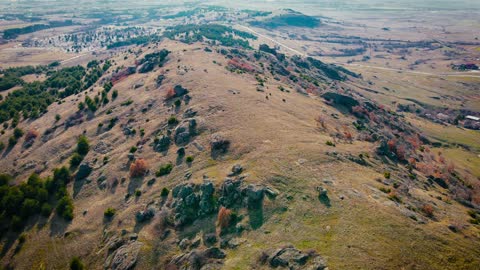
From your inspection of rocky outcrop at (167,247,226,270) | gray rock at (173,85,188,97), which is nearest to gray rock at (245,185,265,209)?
rocky outcrop at (167,247,226,270)

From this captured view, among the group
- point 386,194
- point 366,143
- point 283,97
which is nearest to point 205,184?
point 386,194

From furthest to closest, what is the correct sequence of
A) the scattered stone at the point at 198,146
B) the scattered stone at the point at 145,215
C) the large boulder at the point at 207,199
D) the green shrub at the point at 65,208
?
the scattered stone at the point at 198,146
the green shrub at the point at 65,208
the scattered stone at the point at 145,215
the large boulder at the point at 207,199

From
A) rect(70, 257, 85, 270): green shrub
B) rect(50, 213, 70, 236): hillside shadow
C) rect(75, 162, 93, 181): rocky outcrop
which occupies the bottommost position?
rect(50, 213, 70, 236): hillside shadow

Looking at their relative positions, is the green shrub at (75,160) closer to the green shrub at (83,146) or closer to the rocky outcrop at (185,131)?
the green shrub at (83,146)

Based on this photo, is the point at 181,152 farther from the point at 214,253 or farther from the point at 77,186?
the point at 214,253

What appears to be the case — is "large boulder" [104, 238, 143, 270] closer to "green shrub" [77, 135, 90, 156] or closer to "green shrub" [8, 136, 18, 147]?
"green shrub" [77, 135, 90, 156]

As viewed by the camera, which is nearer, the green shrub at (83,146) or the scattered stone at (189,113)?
the scattered stone at (189,113)

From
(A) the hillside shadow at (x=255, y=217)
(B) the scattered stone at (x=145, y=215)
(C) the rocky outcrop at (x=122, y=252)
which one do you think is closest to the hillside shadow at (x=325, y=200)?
(A) the hillside shadow at (x=255, y=217)

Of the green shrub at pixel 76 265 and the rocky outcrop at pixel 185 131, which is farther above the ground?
the rocky outcrop at pixel 185 131
